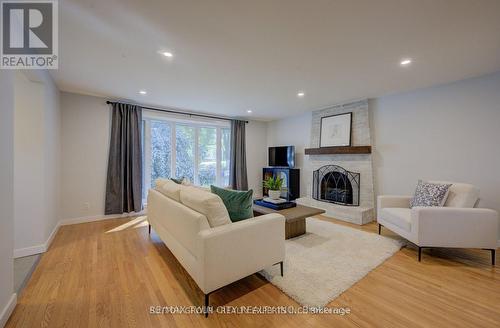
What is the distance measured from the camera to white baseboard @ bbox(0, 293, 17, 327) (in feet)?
4.76

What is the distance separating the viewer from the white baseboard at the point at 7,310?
1.45m

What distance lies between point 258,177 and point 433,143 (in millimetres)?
4075

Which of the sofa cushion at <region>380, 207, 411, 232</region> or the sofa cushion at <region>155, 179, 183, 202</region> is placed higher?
the sofa cushion at <region>155, 179, 183, 202</region>

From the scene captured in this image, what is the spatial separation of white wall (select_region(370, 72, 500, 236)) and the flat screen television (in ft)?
6.43

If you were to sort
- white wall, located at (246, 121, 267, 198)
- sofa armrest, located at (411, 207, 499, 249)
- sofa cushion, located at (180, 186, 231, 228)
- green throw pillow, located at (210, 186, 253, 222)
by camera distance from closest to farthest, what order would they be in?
sofa cushion, located at (180, 186, 231, 228)
green throw pillow, located at (210, 186, 253, 222)
sofa armrest, located at (411, 207, 499, 249)
white wall, located at (246, 121, 267, 198)

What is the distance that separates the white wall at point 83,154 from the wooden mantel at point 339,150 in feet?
14.2

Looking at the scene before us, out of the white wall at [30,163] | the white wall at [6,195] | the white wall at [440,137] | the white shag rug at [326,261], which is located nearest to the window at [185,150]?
the white wall at [30,163]

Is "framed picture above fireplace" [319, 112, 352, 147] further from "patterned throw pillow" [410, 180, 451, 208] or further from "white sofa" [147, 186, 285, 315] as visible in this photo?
"white sofa" [147, 186, 285, 315]

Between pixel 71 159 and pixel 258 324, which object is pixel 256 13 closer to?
pixel 258 324

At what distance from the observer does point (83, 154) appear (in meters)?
3.73

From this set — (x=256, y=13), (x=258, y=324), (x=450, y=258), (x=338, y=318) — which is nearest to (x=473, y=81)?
(x=450, y=258)

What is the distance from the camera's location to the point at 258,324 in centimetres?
148

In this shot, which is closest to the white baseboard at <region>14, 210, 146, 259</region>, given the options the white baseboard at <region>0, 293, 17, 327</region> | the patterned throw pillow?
the white baseboard at <region>0, 293, 17, 327</region>

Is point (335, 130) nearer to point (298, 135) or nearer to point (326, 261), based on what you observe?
point (298, 135)
